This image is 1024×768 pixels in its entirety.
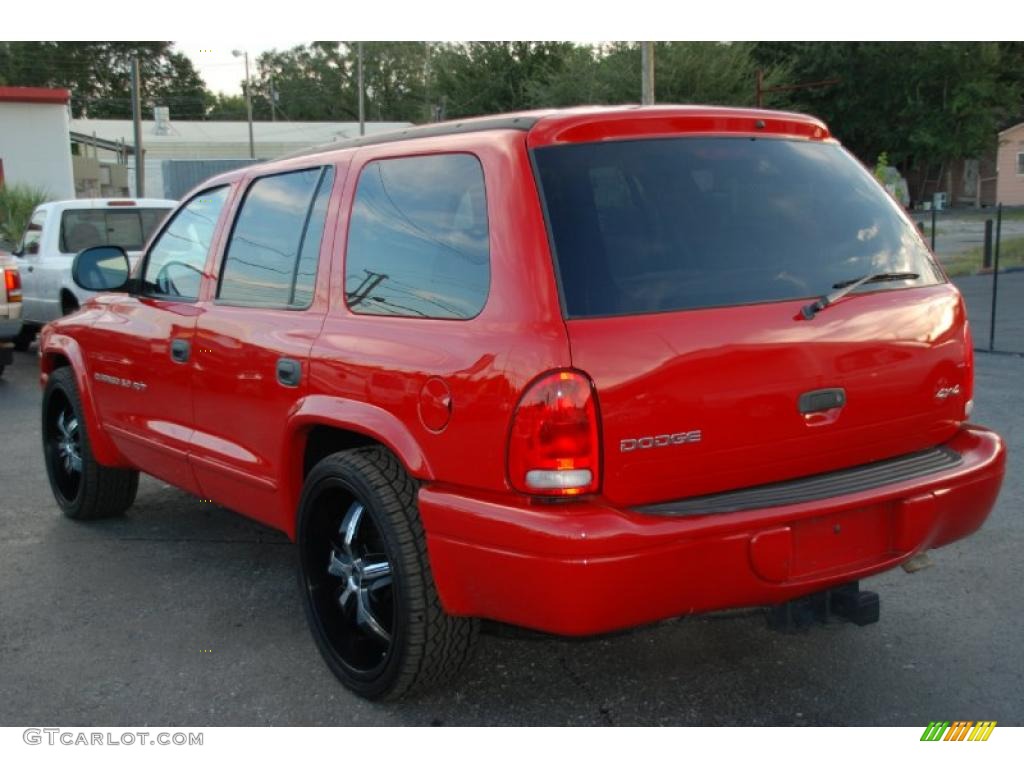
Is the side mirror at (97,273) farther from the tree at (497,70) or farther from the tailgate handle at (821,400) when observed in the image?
the tree at (497,70)

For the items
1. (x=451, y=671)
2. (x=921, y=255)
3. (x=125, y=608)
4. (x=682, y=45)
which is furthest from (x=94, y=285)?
(x=682, y=45)

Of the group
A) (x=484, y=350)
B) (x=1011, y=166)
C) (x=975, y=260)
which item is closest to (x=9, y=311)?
(x=484, y=350)

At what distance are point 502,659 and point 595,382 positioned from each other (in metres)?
1.45

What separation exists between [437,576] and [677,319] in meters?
1.01

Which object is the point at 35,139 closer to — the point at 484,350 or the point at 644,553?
the point at 484,350

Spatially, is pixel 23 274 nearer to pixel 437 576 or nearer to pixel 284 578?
pixel 284 578

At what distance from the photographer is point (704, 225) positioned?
3320mm

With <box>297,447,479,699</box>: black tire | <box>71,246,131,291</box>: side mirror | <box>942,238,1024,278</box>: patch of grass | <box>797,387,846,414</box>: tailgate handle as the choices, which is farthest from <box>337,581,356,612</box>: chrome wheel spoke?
<box>942,238,1024,278</box>: patch of grass

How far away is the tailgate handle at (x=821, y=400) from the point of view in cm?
325

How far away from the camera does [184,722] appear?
11.8 feet

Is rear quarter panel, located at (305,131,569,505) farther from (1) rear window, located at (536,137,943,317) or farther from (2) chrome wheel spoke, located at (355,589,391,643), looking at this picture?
(2) chrome wheel spoke, located at (355,589,391,643)

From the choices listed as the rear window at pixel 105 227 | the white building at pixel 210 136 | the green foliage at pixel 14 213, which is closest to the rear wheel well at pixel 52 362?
the rear window at pixel 105 227

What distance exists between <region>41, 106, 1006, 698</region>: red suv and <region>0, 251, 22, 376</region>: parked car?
803 cm

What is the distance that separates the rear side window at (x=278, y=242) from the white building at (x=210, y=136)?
156 feet
